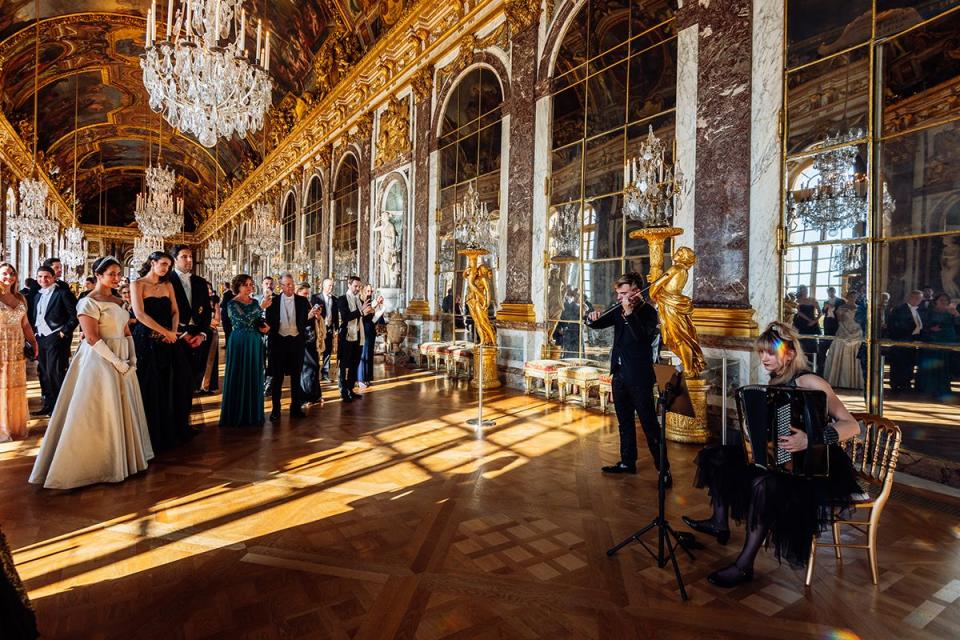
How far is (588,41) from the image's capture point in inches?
293

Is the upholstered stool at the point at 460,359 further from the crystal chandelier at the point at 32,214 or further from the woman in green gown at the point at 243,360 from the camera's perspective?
the crystal chandelier at the point at 32,214

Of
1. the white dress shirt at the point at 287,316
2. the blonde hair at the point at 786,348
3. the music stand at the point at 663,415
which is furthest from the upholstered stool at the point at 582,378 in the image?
the blonde hair at the point at 786,348

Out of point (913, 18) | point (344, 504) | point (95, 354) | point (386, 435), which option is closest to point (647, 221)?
point (913, 18)

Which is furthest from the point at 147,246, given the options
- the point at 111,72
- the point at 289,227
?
the point at 111,72

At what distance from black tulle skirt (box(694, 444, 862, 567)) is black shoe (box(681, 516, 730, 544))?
48 cm

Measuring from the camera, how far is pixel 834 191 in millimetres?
4785

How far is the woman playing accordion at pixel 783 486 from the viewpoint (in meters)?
2.27

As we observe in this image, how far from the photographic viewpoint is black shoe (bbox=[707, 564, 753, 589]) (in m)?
2.43

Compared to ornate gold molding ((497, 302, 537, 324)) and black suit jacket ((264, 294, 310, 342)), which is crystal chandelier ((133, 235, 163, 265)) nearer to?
black suit jacket ((264, 294, 310, 342))

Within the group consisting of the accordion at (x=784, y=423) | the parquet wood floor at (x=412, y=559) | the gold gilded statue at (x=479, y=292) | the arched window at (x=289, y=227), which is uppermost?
the arched window at (x=289, y=227)

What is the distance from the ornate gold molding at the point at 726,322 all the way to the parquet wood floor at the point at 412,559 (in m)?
1.69

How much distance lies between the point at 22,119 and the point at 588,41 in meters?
23.1

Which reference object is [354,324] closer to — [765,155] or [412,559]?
[412,559]

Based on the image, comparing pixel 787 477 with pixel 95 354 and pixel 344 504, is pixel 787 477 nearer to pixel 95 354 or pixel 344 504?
pixel 344 504
